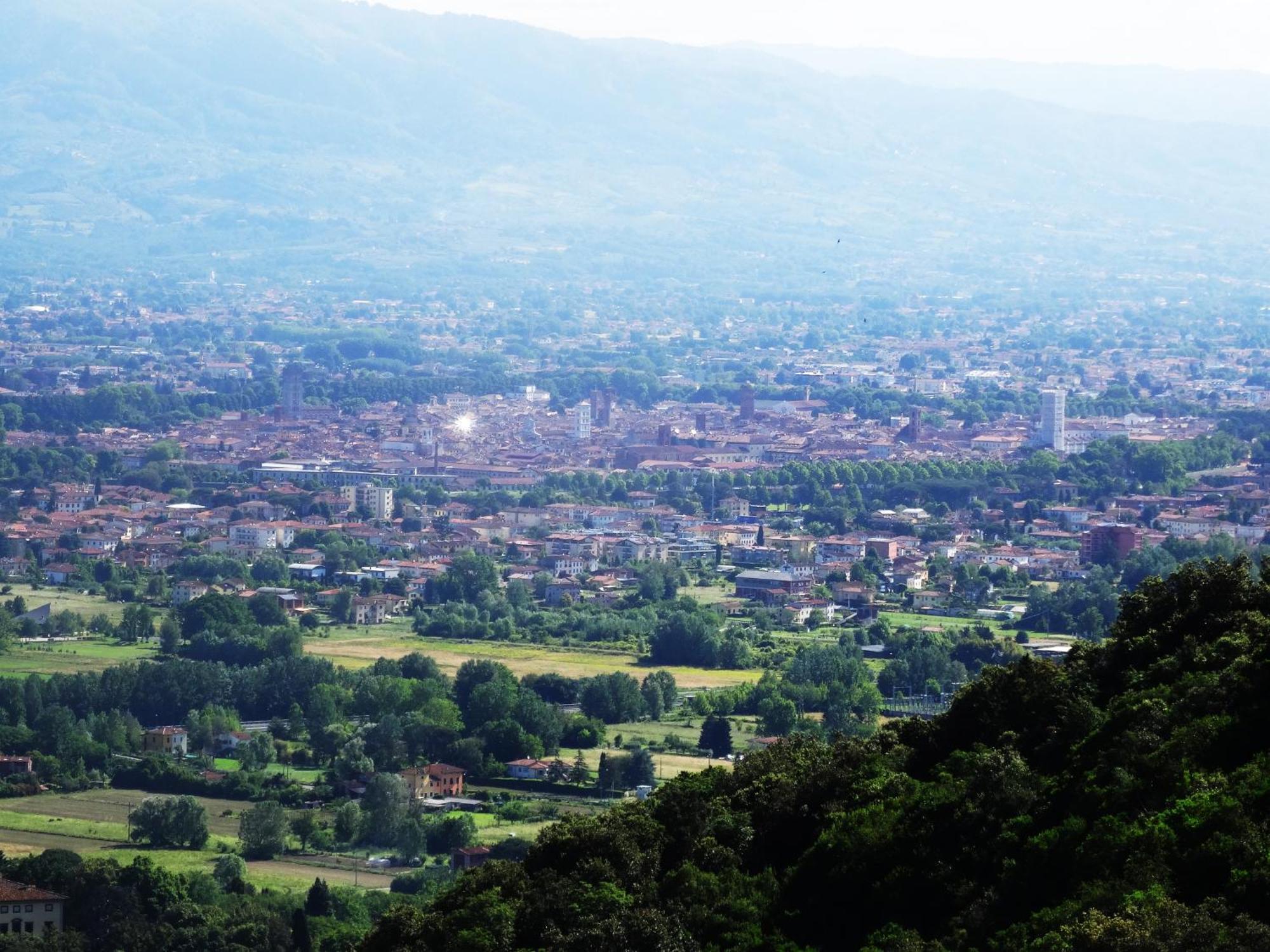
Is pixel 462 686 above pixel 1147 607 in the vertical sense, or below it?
below

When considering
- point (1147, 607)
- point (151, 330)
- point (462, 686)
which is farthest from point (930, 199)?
point (1147, 607)

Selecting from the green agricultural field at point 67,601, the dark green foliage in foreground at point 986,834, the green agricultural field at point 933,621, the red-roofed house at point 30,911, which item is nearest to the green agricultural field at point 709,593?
the green agricultural field at point 933,621

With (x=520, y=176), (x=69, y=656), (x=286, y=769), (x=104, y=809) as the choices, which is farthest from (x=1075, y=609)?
(x=520, y=176)

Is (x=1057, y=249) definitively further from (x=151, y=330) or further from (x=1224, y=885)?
(x=1224, y=885)

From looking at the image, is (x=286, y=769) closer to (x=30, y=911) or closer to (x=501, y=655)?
(x=30, y=911)

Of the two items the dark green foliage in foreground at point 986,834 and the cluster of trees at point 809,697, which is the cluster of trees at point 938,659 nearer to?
the cluster of trees at point 809,697

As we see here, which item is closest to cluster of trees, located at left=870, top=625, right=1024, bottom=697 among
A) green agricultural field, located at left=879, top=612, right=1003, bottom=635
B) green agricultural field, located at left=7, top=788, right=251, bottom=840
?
green agricultural field, located at left=879, top=612, right=1003, bottom=635
